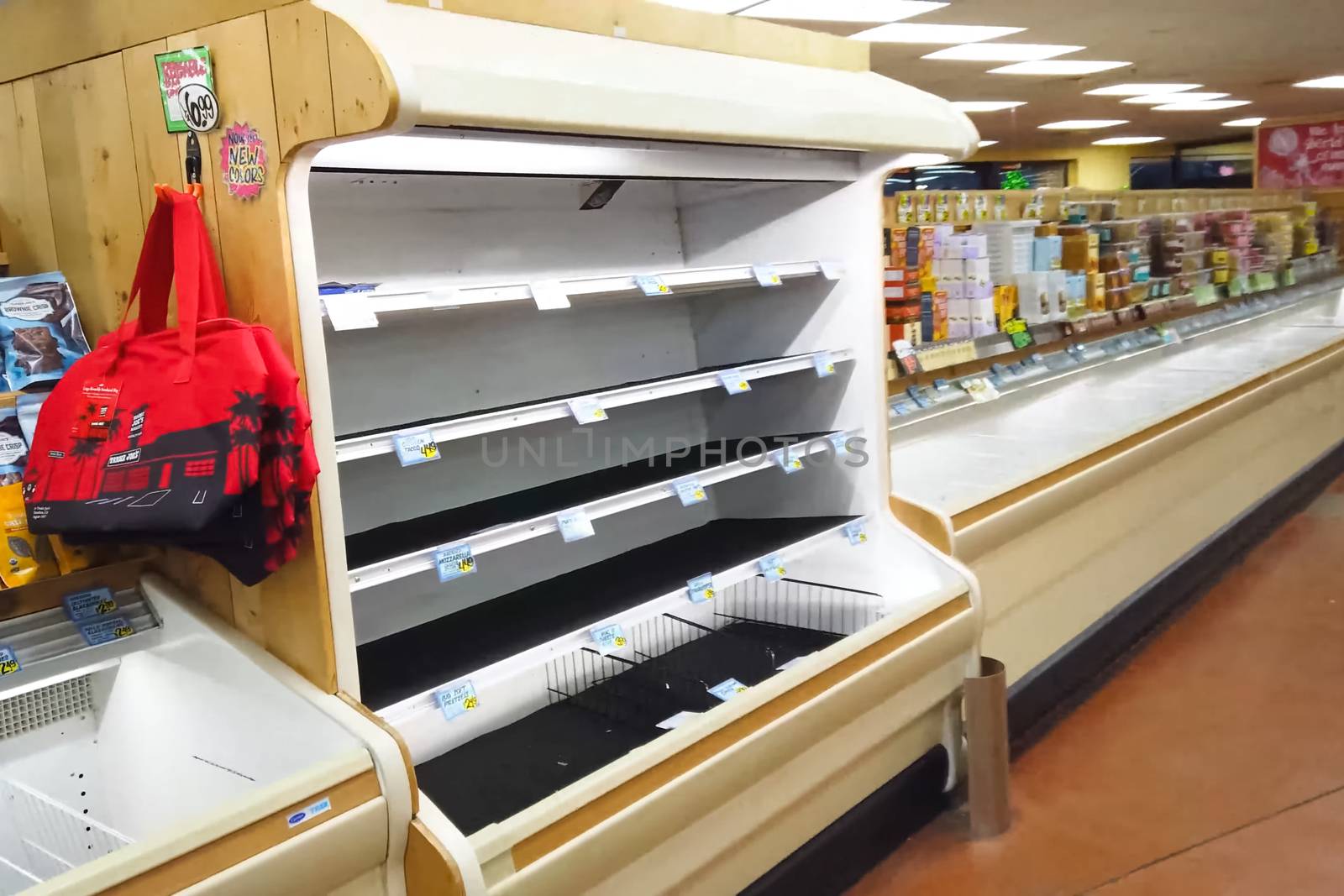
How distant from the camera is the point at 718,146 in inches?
94.0

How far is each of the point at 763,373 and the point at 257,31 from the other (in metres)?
1.37

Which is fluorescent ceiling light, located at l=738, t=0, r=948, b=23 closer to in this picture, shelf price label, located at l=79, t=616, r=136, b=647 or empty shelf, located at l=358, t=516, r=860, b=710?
empty shelf, located at l=358, t=516, r=860, b=710

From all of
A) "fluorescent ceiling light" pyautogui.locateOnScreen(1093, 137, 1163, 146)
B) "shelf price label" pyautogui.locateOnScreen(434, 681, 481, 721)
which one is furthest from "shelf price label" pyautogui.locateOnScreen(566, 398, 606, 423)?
"fluorescent ceiling light" pyautogui.locateOnScreen(1093, 137, 1163, 146)

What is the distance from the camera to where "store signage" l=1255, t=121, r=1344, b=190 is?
8.57 meters

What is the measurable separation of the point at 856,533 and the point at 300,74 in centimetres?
185

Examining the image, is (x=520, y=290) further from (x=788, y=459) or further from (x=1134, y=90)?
(x=1134, y=90)

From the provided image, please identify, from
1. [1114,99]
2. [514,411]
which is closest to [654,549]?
[514,411]

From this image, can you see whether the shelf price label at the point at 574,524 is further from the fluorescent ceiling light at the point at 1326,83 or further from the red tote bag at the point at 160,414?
the fluorescent ceiling light at the point at 1326,83

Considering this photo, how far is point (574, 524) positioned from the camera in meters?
2.07

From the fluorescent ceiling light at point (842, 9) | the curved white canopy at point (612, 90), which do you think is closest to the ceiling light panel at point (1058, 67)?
the fluorescent ceiling light at point (842, 9)

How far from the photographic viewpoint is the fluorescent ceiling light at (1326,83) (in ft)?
37.7

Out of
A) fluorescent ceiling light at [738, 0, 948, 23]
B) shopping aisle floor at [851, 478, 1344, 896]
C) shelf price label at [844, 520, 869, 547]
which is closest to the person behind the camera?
shopping aisle floor at [851, 478, 1344, 896]

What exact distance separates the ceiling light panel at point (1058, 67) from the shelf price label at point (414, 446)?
8.58 metres

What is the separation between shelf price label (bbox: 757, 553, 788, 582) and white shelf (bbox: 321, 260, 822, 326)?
674 mm
